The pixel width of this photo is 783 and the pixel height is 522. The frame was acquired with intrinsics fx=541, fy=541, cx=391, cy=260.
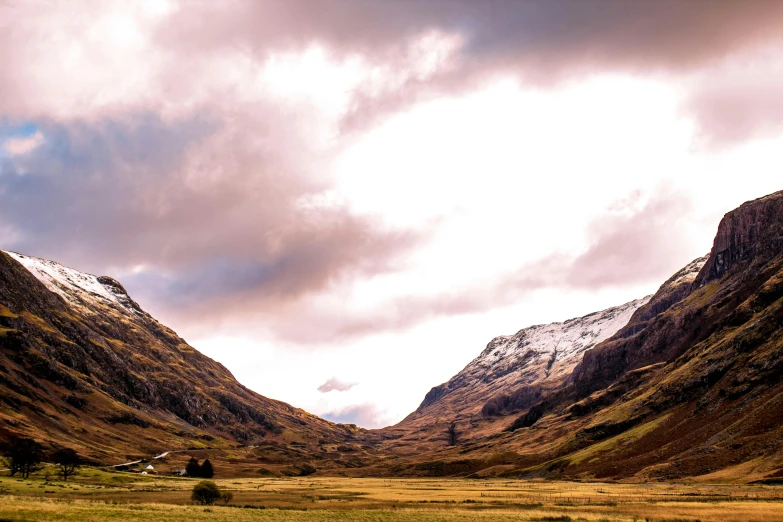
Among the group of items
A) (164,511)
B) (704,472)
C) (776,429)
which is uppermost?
(164,511)

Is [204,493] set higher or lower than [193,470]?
higher

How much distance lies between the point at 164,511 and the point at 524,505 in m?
51.5

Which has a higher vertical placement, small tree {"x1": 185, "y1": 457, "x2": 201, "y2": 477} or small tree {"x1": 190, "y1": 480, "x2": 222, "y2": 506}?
small tree {"x1": 190, "y1": 480, "x2": 222, "y2": 506}

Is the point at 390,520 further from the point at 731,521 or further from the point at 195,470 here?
the point at 195,470

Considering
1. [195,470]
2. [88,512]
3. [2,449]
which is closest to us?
[88,512]

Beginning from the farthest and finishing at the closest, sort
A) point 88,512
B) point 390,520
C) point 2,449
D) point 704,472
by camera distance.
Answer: point 2,449, point 704,472, point 390,520, point 88,512

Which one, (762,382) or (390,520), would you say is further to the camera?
(762,382)

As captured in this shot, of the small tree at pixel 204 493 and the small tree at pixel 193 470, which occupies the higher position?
the small tree at pixel 204 493

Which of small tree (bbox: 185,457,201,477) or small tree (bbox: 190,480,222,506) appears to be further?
small tree (bbox: 185,457,201,477)

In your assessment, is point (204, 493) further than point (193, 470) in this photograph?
No

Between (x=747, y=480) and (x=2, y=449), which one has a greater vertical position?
(x=2, y=449)

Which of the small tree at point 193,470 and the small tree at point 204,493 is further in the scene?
the small tree at point 193,470

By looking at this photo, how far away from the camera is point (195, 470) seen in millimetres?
188375

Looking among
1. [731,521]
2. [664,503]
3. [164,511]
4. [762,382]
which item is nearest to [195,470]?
[164,511]
